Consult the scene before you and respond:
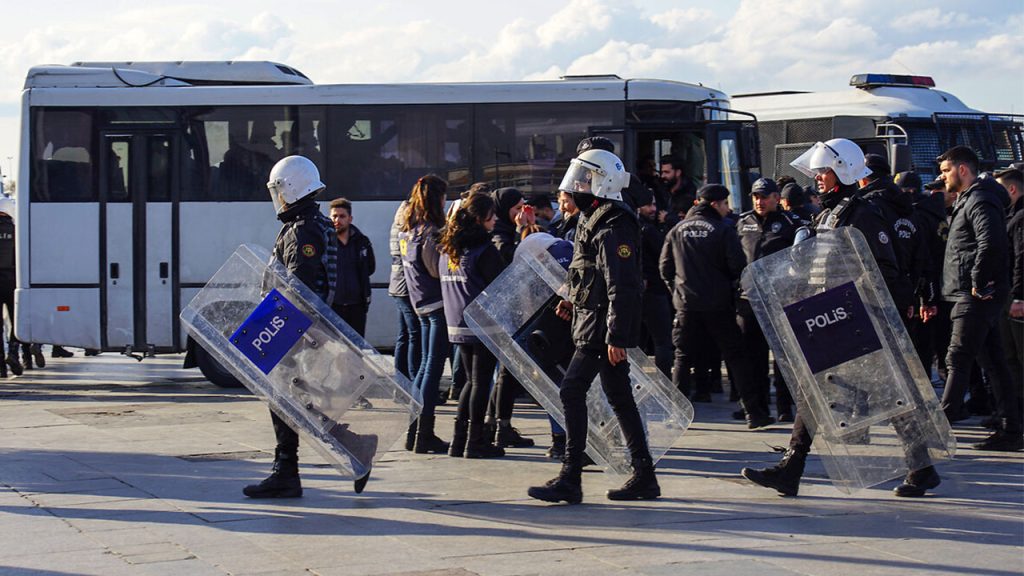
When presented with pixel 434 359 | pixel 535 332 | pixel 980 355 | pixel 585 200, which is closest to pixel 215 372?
pixel 434 359

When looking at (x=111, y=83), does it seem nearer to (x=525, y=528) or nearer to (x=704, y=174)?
(x=704, y=174)

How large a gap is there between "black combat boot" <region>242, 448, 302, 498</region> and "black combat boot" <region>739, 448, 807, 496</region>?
2.61 m

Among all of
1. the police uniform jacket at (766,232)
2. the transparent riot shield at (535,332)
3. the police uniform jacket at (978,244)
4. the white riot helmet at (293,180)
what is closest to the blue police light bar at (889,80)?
the police uniform jacket at (766,232)

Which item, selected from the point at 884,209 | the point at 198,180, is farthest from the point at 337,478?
the point at 198,180

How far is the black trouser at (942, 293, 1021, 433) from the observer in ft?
30.4

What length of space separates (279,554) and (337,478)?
2.21 metres

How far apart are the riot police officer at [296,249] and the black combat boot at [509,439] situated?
1955 millimetres

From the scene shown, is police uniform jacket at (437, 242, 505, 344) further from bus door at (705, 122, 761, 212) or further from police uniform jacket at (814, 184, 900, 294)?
bus door at (705, 122, 761, 212)

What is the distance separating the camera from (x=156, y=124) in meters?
15.0

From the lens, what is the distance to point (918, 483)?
7871 mm

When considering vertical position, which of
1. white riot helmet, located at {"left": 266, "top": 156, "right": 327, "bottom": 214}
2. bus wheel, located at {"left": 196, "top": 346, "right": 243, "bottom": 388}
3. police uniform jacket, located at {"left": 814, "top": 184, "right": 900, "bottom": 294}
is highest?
white riot helmet, located at {"left": 266, "top": 156, "right": 327, "bottom": 214}

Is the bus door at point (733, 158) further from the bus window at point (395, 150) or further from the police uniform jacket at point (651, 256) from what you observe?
the police uniform jacket at point (651, 256)

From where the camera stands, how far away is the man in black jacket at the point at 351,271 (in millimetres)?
11344

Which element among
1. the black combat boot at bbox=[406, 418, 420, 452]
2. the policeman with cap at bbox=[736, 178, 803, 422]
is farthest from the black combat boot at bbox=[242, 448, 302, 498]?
the policeman with cap at bbox=[736, 178, 803, 422]
